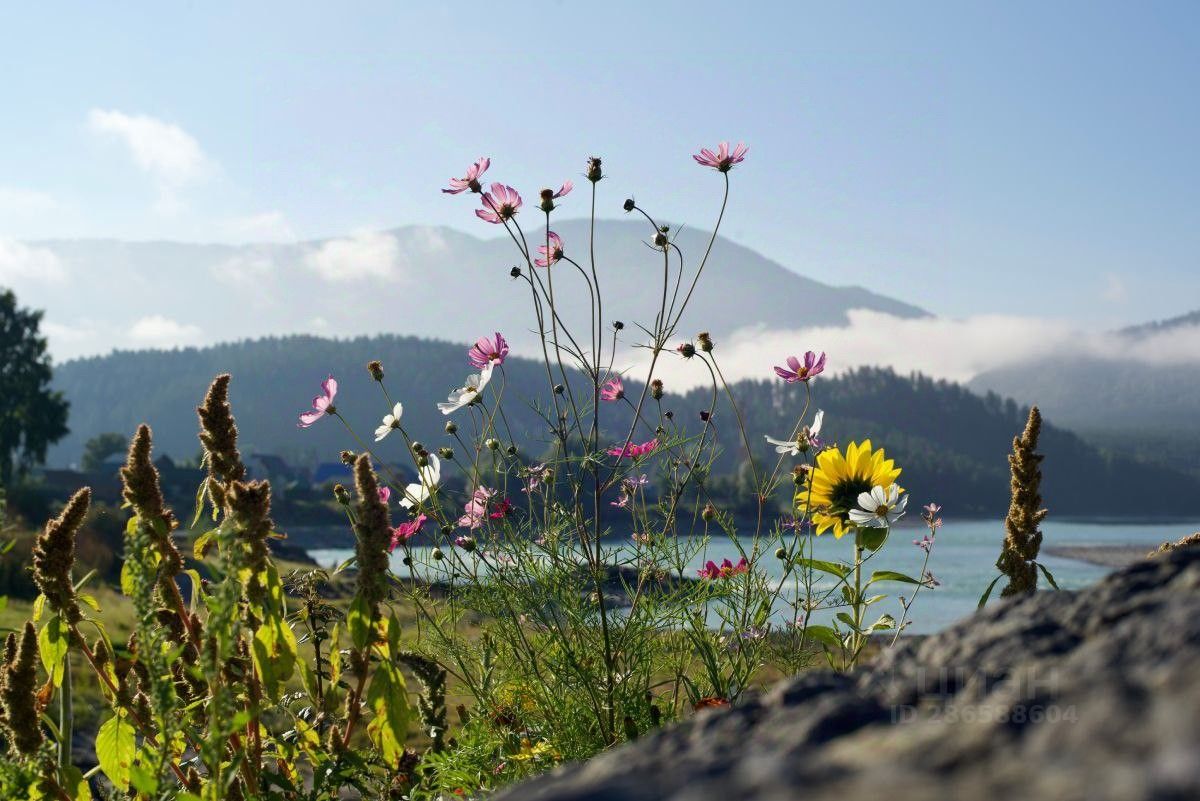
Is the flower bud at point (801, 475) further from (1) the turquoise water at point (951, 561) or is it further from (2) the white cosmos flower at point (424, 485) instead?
(2) the white cosmos flower at point (424, 485)

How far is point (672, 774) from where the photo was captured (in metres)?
0.91

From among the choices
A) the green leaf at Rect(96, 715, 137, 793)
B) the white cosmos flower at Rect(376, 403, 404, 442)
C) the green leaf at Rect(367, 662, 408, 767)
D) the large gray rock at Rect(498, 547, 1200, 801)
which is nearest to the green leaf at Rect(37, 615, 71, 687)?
the green leaf at Rect(96, 715, 137, 793)

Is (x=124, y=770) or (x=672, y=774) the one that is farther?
(x=124, y=770)

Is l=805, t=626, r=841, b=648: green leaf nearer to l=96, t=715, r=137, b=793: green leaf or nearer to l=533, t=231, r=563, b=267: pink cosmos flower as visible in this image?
l=533, t=231, r=563, b=267: pink cosmos flower

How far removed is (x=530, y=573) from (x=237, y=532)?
2.18 m

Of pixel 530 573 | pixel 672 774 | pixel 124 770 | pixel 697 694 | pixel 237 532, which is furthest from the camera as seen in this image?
pixel 530 573

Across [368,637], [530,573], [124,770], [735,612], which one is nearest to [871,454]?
[735,612]

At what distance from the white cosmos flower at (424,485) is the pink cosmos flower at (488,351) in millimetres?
516

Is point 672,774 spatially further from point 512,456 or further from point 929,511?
point 929,511

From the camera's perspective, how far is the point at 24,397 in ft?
163

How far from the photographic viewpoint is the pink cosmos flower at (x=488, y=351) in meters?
4.78

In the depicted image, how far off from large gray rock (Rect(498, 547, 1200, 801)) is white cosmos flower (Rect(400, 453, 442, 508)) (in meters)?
3.24

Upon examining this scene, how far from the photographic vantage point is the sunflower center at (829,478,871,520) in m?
4.28

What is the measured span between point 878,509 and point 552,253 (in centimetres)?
188
